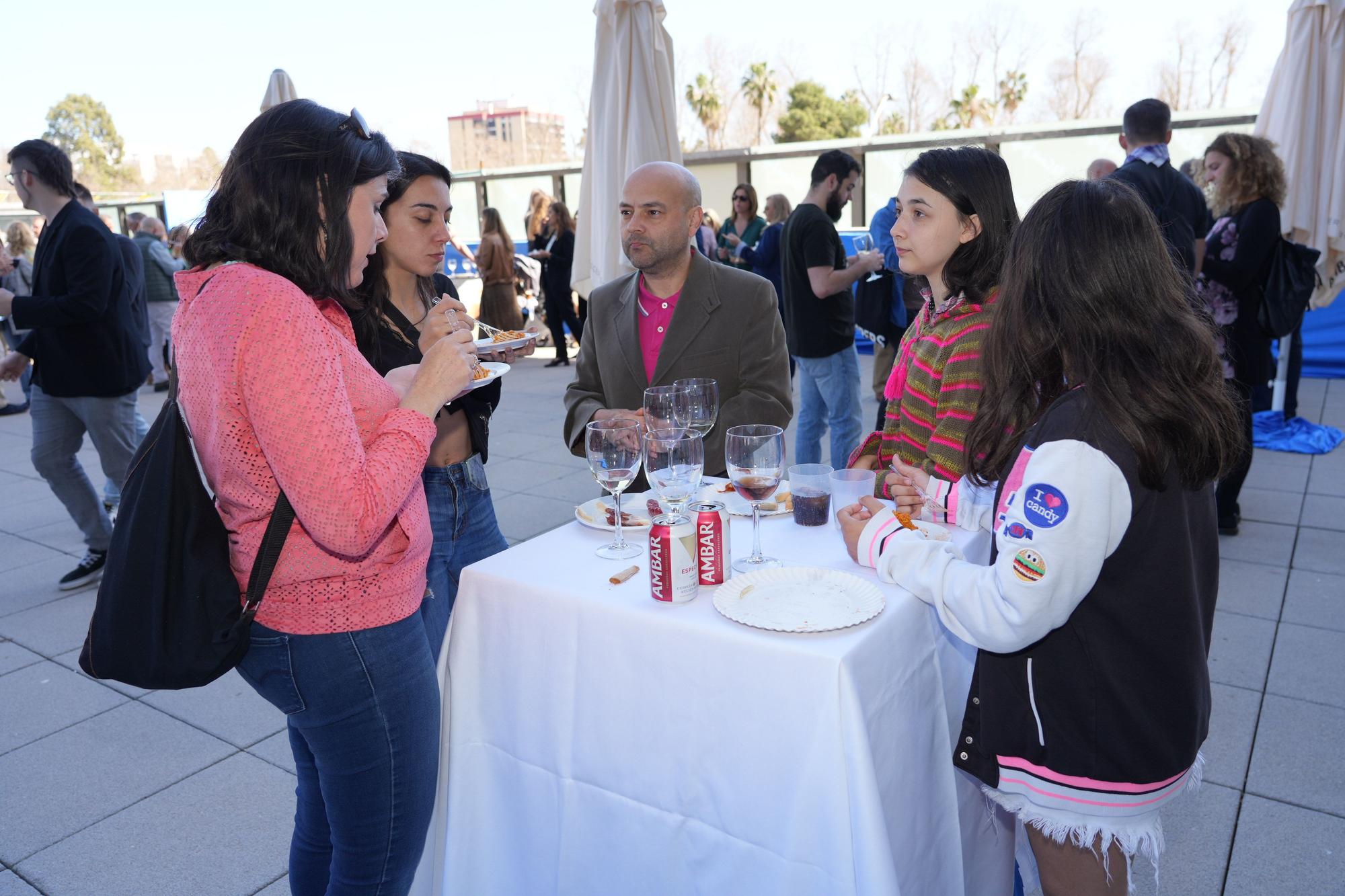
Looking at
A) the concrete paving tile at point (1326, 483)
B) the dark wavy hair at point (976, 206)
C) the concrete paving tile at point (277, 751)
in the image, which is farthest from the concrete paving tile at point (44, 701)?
the concrete paving tile at point (1326, 483)

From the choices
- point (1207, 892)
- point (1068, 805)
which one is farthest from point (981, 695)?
point (1207, 892)

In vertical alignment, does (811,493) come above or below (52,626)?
above

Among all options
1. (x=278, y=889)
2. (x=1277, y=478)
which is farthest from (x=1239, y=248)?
(x=278, y=889)

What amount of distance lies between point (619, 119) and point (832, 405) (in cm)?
204

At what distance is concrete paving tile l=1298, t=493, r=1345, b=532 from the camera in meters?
4.49

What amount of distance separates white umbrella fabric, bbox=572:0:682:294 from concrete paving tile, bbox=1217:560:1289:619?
9.71 feet

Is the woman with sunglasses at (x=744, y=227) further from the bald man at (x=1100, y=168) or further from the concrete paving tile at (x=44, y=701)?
the concrete paving tile at (x=44, y=701)

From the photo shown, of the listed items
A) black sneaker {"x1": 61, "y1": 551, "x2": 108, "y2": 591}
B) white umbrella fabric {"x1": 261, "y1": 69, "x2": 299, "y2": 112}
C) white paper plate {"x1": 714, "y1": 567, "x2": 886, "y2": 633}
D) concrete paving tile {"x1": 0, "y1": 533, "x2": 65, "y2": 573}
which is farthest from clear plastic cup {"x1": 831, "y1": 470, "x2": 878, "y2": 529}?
concrete paving tile {"x1": 0, "y1": 533, "x2": 65, "y2": 573}

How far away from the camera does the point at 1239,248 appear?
4.69 metres

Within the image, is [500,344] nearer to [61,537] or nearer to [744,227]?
[61,537]

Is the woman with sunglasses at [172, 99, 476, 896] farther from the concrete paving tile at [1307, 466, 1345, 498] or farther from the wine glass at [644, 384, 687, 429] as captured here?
the concrete paving tile at [1307, 466, 1345, 498]

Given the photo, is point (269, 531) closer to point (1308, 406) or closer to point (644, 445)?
point (644, 445)

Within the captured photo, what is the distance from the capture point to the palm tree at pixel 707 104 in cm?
4028

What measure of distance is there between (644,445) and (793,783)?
2.48ft
